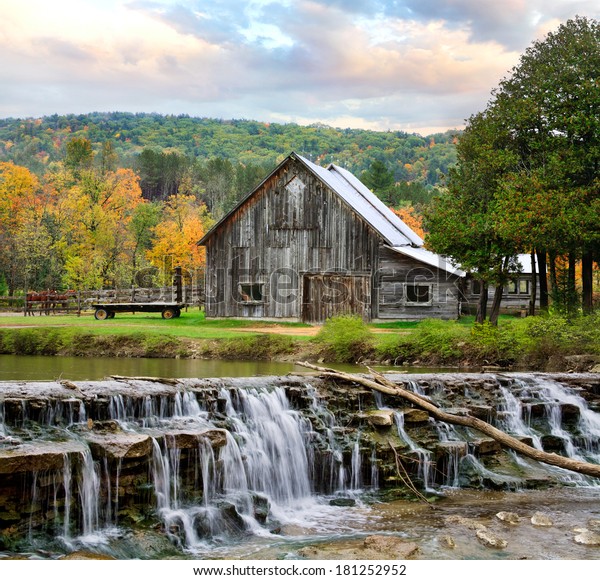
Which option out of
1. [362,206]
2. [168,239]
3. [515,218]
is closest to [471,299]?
[362,206]

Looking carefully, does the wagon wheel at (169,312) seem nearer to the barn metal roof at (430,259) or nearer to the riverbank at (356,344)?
the riverbank at (356,344)

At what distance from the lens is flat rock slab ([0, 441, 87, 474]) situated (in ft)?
34.0

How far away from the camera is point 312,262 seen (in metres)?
39.4

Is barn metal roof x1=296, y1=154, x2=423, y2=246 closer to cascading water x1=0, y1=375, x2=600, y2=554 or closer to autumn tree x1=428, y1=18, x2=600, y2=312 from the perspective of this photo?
autumn tree x1=428, y1=18, x2=600, y2=312

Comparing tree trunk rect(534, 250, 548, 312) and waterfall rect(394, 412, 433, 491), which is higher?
tree trunk rect(534, 250, 548, 312)

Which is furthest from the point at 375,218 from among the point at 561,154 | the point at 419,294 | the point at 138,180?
the point at 138,180

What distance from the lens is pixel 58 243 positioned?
5388 centimetres

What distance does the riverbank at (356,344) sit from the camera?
2434 centimetres

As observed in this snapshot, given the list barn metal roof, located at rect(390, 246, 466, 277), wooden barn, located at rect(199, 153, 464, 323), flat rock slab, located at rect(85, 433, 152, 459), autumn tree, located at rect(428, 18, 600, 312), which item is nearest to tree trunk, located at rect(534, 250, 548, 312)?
autumn tree, located at rect(428, 18, 600, 312)

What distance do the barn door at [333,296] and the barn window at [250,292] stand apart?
99.2 inches

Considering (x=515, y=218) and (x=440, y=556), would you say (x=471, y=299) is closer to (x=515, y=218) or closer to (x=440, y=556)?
(x=515, y=218)

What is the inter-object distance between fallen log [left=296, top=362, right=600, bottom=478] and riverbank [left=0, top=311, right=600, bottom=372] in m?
9.16

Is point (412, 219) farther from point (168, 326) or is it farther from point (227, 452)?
point (227, 452)

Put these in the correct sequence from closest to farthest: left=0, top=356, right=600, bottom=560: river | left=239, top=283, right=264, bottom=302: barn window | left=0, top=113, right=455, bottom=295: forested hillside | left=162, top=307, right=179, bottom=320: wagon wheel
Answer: left=0, top=356, right=600, bottom=560: river, left=239, top=283, right=264, bottom=302: barn window, left=162, top=307, right=179, bottom=320: wagon wheel, left=0, top=113, right=455, bottom=295: forested hillside
